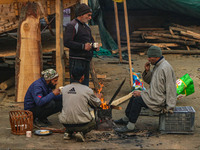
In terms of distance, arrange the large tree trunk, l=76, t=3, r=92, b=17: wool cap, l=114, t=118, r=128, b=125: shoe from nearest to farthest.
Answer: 1. l=76, t=3, r=92, b=17: wool cap
2. l=114, t=118, r=128, b=125: shoe
3. the large tree trunk

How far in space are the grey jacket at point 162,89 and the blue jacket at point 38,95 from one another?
1.68m

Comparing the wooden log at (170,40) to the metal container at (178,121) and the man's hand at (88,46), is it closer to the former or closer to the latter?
the man's hand at (88,46)

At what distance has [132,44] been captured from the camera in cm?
1480

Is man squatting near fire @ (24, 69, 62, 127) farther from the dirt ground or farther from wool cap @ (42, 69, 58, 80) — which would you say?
the dirt ground

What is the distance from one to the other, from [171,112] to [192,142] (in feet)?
1.96

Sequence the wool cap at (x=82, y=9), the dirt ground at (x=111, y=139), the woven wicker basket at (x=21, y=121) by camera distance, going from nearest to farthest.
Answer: the dirt ground at (x=111, y=139) < the woven wicker basket at (x=21, y=121) < the wool cap at (x=82, y=9)

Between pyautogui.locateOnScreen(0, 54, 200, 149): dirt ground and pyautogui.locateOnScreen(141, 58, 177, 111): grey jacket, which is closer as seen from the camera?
pyautogui.locateOnScreen(0, 54, 200, 149): dirt ground

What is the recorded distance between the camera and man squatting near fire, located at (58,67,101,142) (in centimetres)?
539

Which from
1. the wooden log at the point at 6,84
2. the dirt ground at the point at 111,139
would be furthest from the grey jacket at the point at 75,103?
the wooden log at the point at 6,84

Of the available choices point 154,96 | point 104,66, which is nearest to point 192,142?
point 154,96

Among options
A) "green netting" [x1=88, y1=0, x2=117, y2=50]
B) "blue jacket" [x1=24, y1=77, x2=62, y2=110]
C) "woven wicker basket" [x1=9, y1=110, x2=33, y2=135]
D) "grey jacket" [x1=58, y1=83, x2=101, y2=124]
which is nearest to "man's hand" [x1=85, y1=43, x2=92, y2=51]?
"blue jacket" [x1=24, y1=77, x2=62, y2=110]

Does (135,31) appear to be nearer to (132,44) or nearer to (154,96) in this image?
(132,44)

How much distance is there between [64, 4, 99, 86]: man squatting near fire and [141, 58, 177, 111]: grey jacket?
1485 mm

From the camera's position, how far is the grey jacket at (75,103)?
5387 mm
